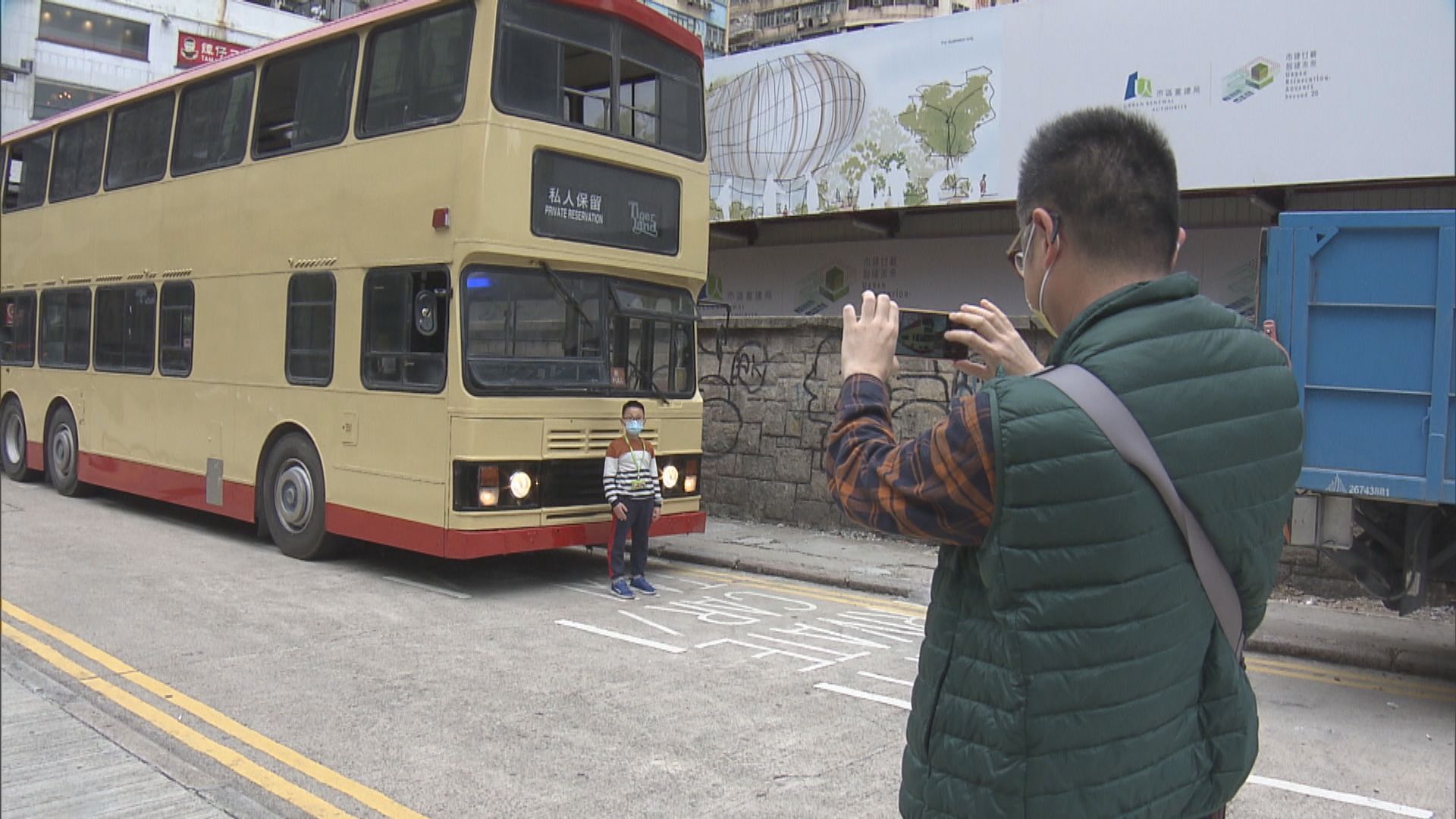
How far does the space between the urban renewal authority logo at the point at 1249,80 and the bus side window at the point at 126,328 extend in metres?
11.2

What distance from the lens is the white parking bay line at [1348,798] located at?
4.75 m

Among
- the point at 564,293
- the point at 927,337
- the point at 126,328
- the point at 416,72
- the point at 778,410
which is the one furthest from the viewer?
the point at 778,410

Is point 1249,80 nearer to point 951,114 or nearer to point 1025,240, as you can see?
point 951,114

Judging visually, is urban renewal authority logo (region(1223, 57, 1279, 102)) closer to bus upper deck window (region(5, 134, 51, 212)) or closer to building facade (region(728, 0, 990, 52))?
bus upper deck window (region(5, 134, 51, 212))

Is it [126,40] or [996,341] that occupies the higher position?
[126,40]

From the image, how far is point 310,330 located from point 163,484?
10.8 ft

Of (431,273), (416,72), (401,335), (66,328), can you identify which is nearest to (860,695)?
(431,273)

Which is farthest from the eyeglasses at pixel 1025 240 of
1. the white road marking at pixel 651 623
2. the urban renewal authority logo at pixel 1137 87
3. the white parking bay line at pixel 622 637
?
the urban renewal authority logo at pixel 1137 87

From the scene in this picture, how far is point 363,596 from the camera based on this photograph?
8555 millimetres

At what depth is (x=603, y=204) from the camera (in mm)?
9117

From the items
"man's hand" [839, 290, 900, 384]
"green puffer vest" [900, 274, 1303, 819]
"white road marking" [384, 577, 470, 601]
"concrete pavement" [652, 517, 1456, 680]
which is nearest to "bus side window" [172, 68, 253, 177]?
"white road marking" [384, 577, 470, 601]

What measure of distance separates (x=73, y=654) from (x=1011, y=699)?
6.49 metres

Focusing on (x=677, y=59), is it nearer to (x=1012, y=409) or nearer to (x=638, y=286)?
(x=638, y=286)

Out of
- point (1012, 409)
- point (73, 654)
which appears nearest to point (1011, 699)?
point (1012, 409)
